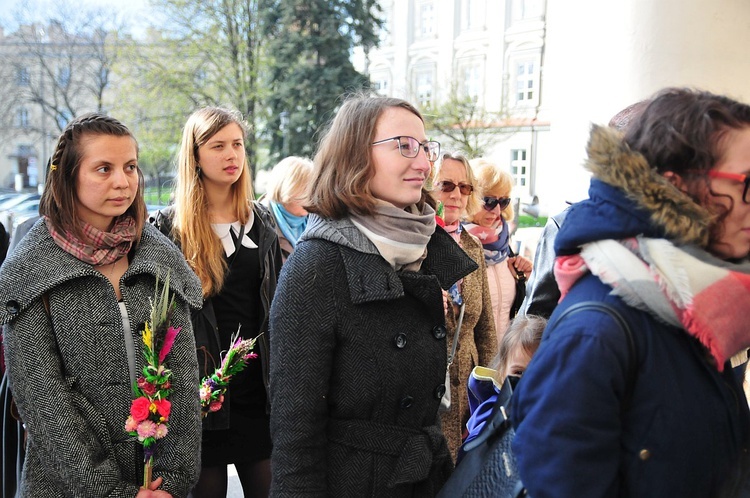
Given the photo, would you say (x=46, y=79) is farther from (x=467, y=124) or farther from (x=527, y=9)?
(x=527, y=9)

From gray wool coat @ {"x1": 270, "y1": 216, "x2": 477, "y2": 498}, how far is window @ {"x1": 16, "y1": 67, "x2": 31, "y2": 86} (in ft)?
92.7

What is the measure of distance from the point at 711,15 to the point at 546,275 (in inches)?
174

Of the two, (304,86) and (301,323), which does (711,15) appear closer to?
(301,323)

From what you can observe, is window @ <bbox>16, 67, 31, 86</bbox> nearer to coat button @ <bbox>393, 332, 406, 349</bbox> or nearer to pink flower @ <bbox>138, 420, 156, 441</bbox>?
pink flower @ <bbox>138, 420, 156, 441</bbox>

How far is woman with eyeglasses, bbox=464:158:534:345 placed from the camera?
172 inches

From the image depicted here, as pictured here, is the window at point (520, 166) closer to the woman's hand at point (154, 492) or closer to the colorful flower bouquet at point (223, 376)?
the colorful flower bouquet at point (223, 376)

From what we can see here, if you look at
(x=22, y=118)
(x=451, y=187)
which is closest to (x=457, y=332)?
(x=451, y=187)

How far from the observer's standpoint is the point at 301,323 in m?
2.02

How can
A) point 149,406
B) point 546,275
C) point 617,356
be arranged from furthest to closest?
point 546,275
point 149,406
point 617,356

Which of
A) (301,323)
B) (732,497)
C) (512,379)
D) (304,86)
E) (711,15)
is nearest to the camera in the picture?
(732,497)

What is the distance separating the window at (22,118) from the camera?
27.7 metres

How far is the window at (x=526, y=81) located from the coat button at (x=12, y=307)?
3260cm

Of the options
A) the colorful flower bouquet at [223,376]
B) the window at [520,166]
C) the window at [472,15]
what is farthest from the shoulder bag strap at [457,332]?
the window at [472,15]

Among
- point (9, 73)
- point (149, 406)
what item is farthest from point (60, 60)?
point (149, 406)
